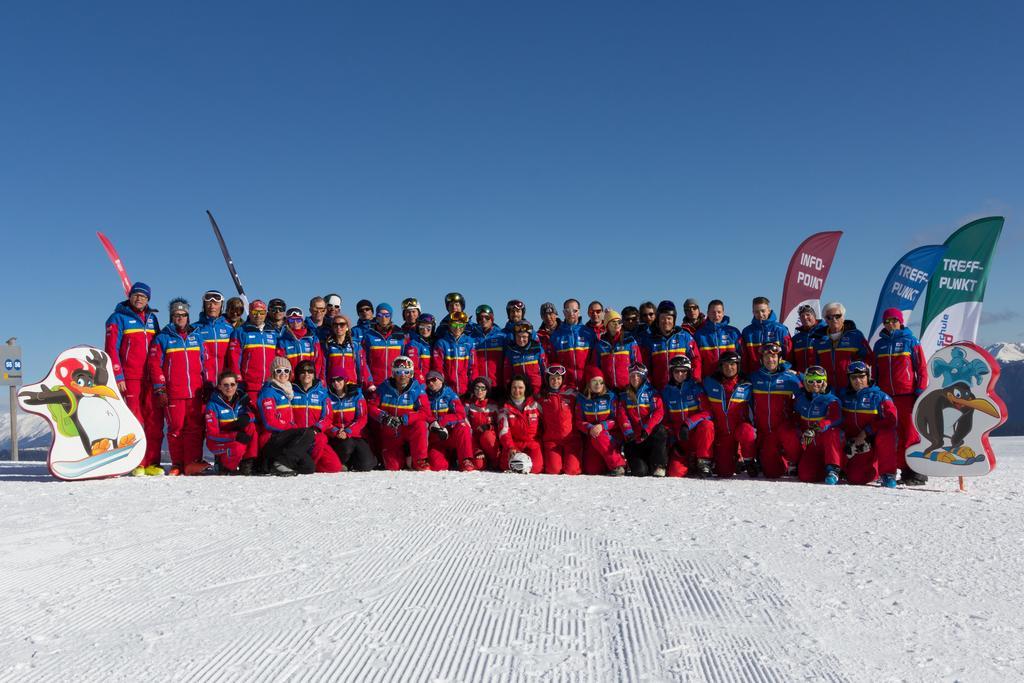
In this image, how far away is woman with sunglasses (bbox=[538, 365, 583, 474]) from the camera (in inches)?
264

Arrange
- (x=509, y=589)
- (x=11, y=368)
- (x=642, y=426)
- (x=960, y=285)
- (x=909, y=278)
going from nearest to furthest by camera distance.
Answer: (x=509, y=589) → (x=642, y=426) → (x=11, y=368) → (x=960, y=285) → (x=909, y=278)

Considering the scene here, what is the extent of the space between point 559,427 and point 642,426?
0.81 meters

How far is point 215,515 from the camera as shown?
13.1 ft

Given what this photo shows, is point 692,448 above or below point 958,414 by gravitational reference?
below

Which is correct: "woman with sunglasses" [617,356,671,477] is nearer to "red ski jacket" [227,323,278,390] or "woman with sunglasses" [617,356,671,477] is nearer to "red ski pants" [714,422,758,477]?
"red ski pants" [714,422,758,477]

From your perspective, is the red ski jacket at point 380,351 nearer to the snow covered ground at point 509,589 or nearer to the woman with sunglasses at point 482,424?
the woman with sunglasses at point 482,424

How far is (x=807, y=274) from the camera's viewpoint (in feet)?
39.0

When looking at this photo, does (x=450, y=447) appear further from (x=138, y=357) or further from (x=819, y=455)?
(x=819, y=455)

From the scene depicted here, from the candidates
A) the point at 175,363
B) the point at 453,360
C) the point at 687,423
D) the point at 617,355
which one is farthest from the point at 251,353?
the point at 687,423

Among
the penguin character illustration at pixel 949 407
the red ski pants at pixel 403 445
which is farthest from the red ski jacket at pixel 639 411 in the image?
the penguin character illustration at pixel 949 407

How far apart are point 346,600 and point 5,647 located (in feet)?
3.44

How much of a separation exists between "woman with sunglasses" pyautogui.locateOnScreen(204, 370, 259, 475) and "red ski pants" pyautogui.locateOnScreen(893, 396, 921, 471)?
5778mm

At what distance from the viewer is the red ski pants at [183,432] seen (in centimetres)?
647

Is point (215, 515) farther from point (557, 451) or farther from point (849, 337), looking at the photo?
point (849, 337)
